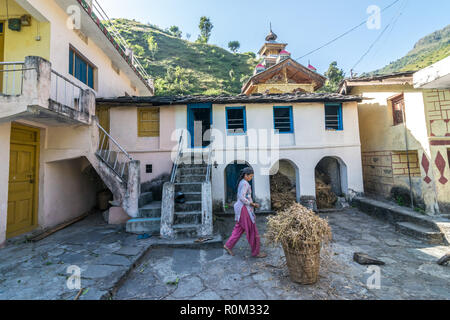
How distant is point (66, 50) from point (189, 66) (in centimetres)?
4217

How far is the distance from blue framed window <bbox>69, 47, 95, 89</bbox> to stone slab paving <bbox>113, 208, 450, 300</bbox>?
6.49 meters

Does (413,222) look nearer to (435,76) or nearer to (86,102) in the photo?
(435,76)

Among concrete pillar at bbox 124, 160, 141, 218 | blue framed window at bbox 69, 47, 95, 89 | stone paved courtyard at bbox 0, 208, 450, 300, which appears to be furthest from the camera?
blue framed window at bbox 69, 47, 95, 89

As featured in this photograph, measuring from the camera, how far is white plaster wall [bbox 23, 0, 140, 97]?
18.5ft

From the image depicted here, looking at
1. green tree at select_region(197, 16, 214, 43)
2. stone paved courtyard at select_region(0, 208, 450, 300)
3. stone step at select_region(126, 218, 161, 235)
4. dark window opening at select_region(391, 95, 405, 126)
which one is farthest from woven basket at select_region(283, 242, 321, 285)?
green tree at select_region(197, 16, 214, 43)

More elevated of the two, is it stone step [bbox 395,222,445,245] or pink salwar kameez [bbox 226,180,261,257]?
pink salwar kameez [bbox 226,180,261,257]

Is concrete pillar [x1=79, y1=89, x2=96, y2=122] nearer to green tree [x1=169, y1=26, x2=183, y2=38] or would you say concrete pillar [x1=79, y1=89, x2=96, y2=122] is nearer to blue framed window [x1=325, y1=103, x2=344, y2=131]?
blue framed window [x1=325, y1=103, x2=344, y2=131]

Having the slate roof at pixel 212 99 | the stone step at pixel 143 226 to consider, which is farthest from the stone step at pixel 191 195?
the slate roof at pixel 212 99

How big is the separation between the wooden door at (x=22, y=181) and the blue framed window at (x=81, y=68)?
2.33 meters

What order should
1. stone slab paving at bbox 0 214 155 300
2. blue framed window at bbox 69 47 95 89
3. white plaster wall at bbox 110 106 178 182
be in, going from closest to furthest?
stone slab paving at bbox 0 214 155 300, blue framed window at bbox 69 47 95 89, white plaster wall at bbox 110 106 178 182

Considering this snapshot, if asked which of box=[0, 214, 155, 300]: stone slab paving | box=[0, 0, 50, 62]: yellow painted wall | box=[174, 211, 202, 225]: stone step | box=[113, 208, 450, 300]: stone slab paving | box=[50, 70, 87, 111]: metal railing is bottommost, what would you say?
box=[113, 208, 450, 300]: stone slab paving

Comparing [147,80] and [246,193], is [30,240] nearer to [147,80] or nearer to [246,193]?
[246,193]

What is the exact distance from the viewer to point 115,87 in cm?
974

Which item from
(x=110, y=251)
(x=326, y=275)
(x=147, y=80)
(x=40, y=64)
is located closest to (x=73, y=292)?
(x=110, y=251)
